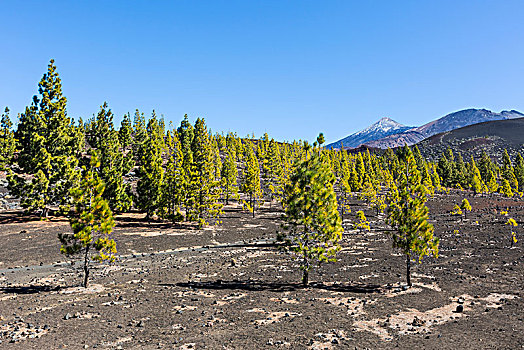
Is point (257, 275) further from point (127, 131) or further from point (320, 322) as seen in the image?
point (127, 131)

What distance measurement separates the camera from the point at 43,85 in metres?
49.2

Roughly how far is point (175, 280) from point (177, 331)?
932 cm

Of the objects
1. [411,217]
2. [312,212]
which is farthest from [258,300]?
[411,217]

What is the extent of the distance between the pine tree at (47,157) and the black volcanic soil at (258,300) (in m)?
11.6

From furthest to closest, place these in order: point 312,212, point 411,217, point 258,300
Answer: point 312,212 → point 411,217 → point 258,300

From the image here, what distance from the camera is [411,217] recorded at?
816 inches

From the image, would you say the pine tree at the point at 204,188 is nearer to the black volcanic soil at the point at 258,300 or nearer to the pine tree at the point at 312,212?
the black volcanic soil at the point at 258,300

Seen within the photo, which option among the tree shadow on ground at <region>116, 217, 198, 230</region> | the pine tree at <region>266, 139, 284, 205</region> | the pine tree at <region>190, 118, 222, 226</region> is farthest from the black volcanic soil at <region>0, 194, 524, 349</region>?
the pine tree at <region>266, 139, 284, 205</region>

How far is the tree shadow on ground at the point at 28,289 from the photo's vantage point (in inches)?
794

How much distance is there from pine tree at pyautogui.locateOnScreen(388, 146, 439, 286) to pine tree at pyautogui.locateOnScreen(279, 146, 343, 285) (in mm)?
4066

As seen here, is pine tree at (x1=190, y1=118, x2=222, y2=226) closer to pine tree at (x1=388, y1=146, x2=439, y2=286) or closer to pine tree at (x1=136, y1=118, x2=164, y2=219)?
pine tree at (x1=136, y1=118, x2=164, y2=219)

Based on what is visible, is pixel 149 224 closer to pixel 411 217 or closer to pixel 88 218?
pixel 88 218

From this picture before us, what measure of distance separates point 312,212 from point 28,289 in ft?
64.0

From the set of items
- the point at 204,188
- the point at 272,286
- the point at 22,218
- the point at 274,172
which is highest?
the point at 274,172
